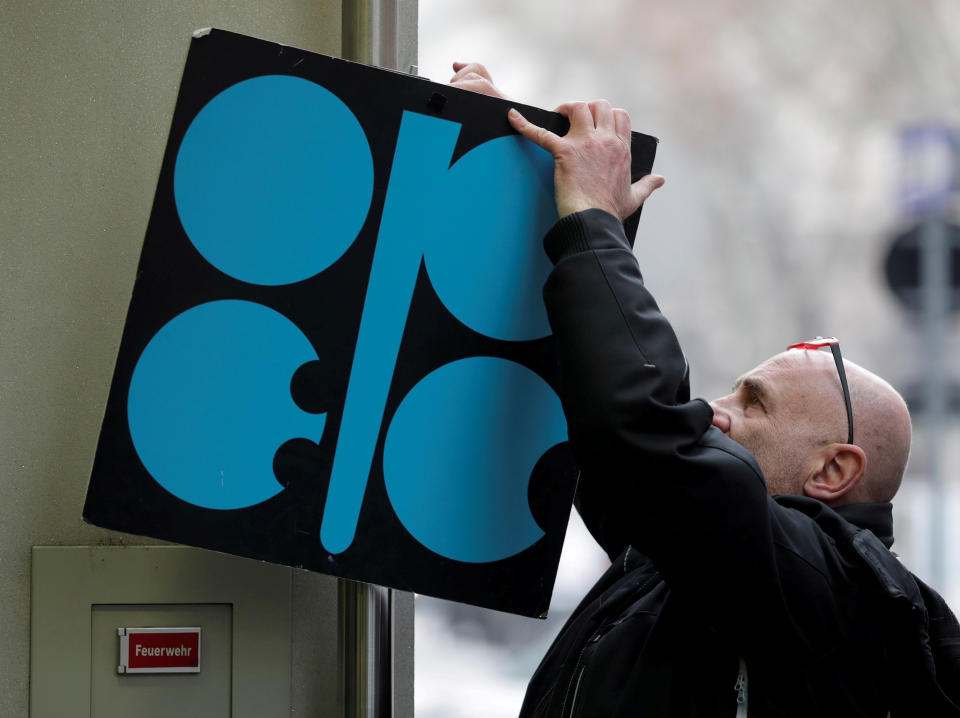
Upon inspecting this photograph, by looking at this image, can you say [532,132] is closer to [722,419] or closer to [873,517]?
[722,419]

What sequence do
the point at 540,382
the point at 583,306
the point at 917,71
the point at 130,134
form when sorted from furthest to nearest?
the point at 917,71
the point at 130,134
the point at 540,382
the point at 583,306

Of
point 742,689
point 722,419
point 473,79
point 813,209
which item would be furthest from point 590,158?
point 813,209

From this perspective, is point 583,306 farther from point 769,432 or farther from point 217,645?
point 217,645

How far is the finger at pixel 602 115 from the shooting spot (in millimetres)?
1456

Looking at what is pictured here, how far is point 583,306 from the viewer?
1.33 metres

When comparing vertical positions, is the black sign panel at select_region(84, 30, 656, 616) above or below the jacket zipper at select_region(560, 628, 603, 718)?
above

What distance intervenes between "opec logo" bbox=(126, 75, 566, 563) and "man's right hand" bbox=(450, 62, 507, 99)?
0.51 feet

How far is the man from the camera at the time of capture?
1.30m

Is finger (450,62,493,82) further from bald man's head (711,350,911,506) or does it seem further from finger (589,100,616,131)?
bald man's head (711,350,911,506)

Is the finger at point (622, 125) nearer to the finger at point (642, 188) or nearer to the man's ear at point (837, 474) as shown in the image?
the finger at point (642, 188)

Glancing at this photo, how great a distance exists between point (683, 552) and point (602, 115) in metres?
0.57

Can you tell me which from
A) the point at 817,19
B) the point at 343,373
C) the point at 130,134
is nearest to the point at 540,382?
the point at 343,373

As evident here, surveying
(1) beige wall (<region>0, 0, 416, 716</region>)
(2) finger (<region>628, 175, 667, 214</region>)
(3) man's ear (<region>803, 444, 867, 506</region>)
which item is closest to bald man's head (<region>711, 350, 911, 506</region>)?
(3) man's ear (<region>803, 444, 867, 506</region>)

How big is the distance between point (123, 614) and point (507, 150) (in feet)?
2.58
